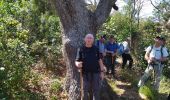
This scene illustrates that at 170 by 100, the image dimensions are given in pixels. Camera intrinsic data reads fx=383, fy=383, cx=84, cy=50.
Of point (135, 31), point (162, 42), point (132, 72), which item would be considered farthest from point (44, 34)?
point (135, 31)

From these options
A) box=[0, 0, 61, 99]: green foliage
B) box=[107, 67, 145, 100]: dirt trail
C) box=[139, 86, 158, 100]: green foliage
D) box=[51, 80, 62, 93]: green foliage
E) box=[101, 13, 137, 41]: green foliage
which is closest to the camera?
box=[0, 0, 61, 99]: green foliage

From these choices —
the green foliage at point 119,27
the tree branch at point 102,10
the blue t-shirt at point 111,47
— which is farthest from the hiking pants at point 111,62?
the green foliage at point 119,27

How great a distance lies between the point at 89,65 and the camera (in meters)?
8.78

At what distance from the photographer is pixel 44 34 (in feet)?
50.6

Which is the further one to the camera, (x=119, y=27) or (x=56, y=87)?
(x=119, y=27)

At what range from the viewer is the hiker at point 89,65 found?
8.77m

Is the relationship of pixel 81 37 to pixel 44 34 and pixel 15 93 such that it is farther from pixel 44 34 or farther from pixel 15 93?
pixel 44 34

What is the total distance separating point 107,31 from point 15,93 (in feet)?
50.5

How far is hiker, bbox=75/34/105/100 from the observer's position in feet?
28.8

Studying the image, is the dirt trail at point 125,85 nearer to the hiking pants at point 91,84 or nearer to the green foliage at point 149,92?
the green foliage at point 149,92

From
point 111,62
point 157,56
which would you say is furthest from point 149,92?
point 111,62

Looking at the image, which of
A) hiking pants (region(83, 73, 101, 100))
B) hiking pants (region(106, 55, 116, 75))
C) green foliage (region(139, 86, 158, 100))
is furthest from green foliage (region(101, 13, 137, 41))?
hiking pants (region(83, 73, 101, 100))

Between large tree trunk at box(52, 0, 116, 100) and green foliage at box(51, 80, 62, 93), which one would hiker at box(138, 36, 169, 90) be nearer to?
large tree trunk at box(52, 0, 116, 100)

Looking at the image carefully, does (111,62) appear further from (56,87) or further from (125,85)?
(56,87)
